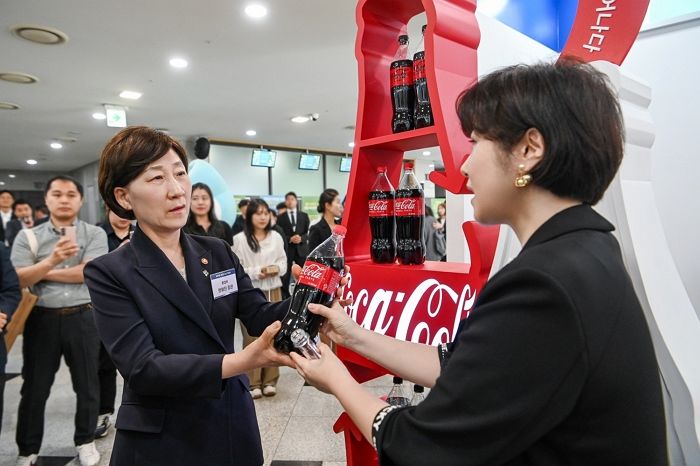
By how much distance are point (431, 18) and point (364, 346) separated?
1.02 m

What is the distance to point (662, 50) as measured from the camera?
2.56m

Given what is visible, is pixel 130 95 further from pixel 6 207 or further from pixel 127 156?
pixel 127 156

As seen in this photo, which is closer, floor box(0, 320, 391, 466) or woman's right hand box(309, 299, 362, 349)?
woman's right hand box(309, 299, 362, 349)

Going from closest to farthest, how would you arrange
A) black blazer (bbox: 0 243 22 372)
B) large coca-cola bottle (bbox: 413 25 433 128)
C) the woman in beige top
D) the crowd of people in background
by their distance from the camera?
large coca-cola bottle (bbox: 413 25 433 128) < black blazer (bbox: 0 243 22 372) < the crowd of people in background < the woman in beige top

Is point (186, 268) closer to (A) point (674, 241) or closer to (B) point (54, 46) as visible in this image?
(A) point (674, 241)

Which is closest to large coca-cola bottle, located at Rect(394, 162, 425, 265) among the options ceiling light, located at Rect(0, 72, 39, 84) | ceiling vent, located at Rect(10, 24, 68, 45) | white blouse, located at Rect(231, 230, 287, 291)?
white blouse, located at Rect(231, 230, 287, 291)

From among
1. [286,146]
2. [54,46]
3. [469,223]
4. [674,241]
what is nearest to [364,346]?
[469,223]

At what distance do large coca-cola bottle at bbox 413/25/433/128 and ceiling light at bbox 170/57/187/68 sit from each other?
4.60 meters

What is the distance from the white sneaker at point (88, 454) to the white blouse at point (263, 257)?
60.4 inches

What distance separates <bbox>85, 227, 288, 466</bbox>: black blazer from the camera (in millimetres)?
1064

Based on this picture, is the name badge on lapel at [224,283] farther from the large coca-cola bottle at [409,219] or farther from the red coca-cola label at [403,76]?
the red coca-cola label at [403,76]

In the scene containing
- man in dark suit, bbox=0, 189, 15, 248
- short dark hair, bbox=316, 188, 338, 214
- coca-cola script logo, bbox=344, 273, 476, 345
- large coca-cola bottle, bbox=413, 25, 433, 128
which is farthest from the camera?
man in dark suit, bbox=0, 189, 15, 248

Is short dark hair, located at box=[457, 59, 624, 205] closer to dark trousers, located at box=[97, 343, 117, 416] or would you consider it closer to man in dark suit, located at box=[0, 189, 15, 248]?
dark trousers, located at box=[97, 343, 117, 416]

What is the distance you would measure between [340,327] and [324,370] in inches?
11.2
